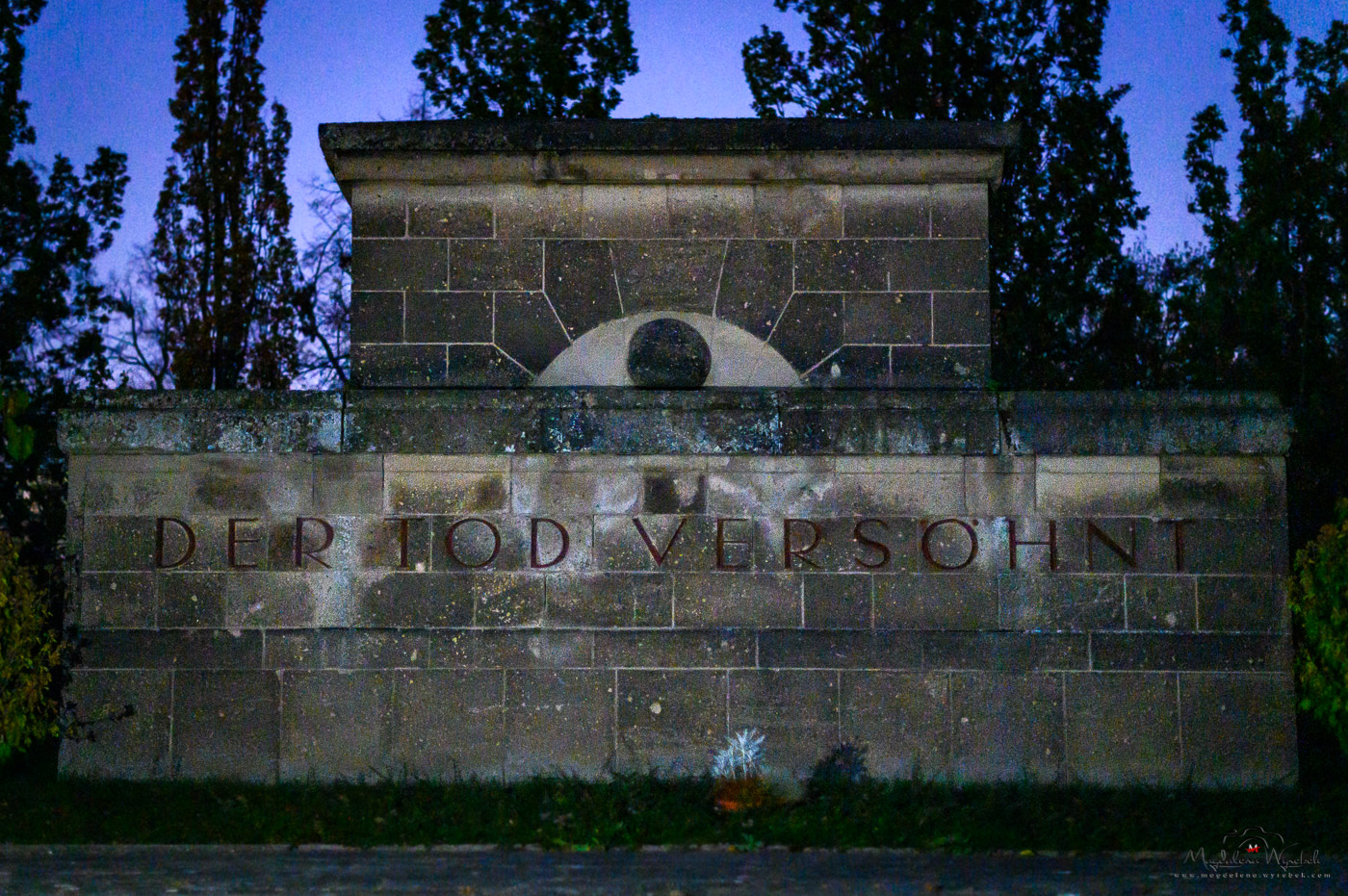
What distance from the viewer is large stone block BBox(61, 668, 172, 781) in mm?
9969

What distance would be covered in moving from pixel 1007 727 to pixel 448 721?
12.1 ft

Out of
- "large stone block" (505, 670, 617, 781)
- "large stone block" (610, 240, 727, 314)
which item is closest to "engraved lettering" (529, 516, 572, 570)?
"large stone block" (505, 670, 617, 781)

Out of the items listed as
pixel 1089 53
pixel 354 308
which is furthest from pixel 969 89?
pixel 354 308

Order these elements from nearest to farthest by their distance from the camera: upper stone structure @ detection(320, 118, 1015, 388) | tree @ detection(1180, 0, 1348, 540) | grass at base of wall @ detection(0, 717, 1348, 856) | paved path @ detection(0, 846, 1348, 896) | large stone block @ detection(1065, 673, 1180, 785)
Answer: paved path @ detection(0, 846, 1348, 896) < grass at base of wall @ detection(0, 717, 1348, 856) < large stone block @ detection(1065, 673, 1180, 785) < upper stone structure @ detection(320, 118, 1015, 388) < tree @ detection(1180, 0, 1348, 540)

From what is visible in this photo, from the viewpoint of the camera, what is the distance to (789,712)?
393 inches

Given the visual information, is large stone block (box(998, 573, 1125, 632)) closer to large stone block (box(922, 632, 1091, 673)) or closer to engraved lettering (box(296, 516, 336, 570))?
large stone block (box(922, 632, 1091, 673))

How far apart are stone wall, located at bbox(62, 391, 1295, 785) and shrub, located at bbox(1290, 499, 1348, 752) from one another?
0.67 feet

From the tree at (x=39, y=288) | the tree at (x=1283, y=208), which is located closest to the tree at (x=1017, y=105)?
the tree at (x=1283, y=208)

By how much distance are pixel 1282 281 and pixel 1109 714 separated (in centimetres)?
1119

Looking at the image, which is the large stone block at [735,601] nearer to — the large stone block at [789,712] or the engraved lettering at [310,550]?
the large stone block at [789,712]

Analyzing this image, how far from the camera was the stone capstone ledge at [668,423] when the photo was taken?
10039 mm

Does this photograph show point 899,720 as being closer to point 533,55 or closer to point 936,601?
point 936,601

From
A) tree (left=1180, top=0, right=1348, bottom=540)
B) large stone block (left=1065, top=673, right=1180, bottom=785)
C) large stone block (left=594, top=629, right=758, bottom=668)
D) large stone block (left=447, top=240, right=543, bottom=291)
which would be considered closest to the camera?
large stone block (left=1065, top=673, right=1180, bottom=785)

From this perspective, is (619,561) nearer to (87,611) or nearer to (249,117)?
(87,611)
